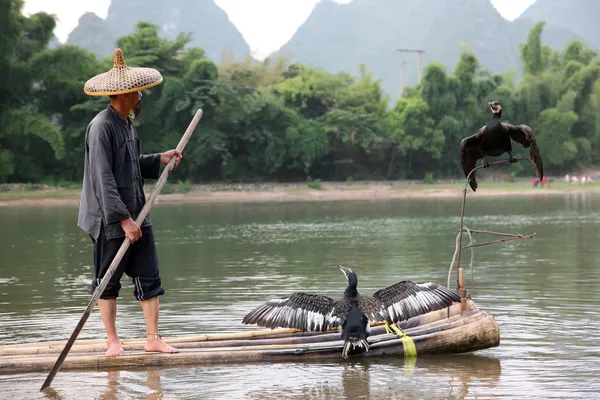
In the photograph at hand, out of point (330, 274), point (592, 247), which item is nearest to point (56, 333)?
point (330, 274)

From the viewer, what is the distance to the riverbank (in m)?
36.6

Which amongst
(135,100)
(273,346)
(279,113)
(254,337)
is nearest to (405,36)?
(279,113)

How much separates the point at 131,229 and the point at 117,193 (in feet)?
0.89

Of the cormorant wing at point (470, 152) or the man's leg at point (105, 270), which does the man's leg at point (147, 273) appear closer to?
the man's leg at point (105, 270)

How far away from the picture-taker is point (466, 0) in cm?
17488

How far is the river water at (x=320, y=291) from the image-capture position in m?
6.20

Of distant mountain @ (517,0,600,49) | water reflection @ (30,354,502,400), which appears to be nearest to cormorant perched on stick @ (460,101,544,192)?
water reflection @ (30,354,502,400)

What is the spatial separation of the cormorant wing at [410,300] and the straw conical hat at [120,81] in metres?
2.32

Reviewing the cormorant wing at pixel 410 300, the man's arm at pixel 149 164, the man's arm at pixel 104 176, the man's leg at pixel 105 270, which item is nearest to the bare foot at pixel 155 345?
the man's leg at pixel 105 270

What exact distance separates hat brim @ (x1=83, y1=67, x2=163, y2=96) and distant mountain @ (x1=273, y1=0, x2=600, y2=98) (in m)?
150

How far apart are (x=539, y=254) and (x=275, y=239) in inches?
247

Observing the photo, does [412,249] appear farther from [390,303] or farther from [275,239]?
[390,303]

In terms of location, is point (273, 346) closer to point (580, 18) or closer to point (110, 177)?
point (110, 177)

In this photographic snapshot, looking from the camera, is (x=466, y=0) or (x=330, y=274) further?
(x=466, y=0)
